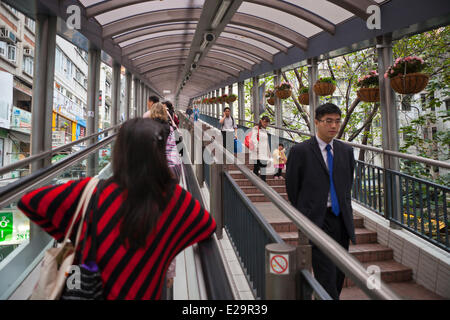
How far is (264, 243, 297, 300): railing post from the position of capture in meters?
1.37

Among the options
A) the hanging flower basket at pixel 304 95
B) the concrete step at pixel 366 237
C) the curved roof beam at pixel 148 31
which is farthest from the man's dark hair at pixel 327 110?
the curved roof beam at pixel 148 31

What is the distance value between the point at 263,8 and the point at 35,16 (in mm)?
4739

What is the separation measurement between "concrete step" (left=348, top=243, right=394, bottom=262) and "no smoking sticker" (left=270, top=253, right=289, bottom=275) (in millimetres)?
3440

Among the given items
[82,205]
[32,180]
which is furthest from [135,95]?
[82,205]

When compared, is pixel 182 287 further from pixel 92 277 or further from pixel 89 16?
pixel 89 16

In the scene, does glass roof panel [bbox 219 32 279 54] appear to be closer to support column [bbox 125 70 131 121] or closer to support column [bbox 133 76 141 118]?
support column [bbox 125 70 131 121]

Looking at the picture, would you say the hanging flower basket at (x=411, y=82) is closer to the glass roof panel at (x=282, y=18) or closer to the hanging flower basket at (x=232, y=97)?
the glass roof panel at (x=282, y=18)

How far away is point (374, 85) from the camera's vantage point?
5.31 metres

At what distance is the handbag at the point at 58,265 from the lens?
103 centimetres

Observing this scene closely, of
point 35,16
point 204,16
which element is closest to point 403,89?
point 204,16

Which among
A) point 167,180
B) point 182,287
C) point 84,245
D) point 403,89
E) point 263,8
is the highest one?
point 263,8

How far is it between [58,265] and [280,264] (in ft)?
2.97

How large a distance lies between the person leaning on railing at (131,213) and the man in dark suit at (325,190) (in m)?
1.29

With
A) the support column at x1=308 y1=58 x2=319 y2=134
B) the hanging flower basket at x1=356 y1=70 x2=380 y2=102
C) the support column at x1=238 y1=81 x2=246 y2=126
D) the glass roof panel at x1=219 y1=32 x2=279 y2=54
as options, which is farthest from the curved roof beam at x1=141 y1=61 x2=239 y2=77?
the hanging flower basket at x1=356 y1=70 x2=380 y2=102
